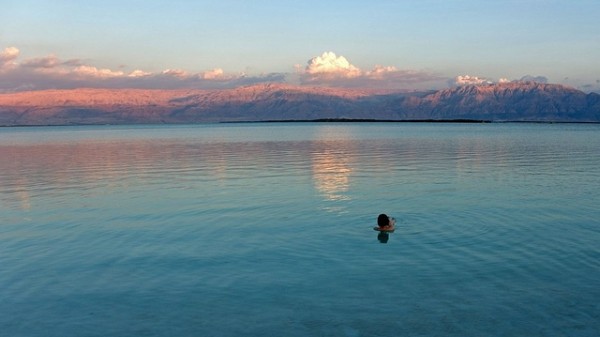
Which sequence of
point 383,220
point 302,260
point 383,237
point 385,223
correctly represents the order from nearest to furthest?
point 302,260 < point 383,237 < point 383,220 < point 385,223

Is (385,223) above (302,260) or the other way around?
above

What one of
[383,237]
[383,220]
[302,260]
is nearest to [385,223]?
[383,220]

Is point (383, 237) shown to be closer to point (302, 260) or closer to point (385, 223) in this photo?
point (385, 223)

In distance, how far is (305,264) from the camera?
19688 mm

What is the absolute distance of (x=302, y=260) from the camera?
796 inches

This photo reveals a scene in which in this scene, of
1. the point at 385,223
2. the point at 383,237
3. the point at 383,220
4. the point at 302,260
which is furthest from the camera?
the point at 385,223

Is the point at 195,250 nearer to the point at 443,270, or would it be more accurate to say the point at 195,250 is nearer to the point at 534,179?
the point at 443,270

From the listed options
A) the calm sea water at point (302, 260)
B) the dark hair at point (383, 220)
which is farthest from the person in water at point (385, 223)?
the calm sea water at point (302, 260)

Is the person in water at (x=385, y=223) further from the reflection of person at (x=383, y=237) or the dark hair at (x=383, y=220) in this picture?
the reflection of person at (x=383, y=237)

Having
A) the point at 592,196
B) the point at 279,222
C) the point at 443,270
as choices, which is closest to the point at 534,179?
the point at 592,196

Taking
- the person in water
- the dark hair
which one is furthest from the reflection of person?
the dark hair

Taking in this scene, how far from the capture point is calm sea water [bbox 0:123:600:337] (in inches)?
573

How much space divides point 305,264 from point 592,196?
74.7 feet

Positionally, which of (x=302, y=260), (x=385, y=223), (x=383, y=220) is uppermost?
(x=383, y=220)
